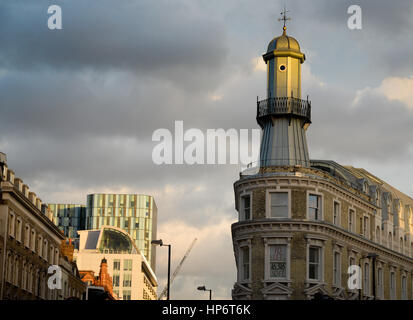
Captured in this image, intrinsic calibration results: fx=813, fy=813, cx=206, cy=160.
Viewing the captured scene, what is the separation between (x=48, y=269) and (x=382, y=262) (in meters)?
31.3

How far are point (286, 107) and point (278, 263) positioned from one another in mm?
13193

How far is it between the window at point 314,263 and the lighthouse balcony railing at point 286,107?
37.6 ft

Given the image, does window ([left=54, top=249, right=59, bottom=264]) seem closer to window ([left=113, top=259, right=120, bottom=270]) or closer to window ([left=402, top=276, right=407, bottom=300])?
window ([left=402, top=276, right=407, bottom=300])

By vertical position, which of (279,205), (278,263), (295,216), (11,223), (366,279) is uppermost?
(279,205)

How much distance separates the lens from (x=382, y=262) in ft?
232

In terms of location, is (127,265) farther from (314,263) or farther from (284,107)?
(314,263)

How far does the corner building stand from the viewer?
59.1 metres

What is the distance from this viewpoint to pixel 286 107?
213ft

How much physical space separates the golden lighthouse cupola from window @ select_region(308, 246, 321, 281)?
7.75 meters

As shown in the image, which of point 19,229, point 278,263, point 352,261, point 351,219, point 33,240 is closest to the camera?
point 278,263

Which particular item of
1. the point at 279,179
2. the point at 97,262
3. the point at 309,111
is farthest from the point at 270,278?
the point at 97,262

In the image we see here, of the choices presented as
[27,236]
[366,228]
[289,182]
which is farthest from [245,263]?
[27,236]
